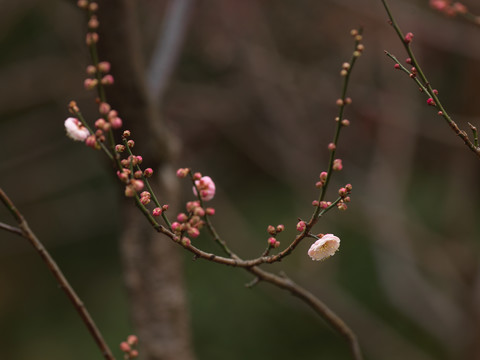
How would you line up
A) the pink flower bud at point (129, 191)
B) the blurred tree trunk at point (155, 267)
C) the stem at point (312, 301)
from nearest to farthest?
the pink flower bud at point (129, 191) < the stem at point (312, 301) < the blurred tree trunk at point (155, 267)

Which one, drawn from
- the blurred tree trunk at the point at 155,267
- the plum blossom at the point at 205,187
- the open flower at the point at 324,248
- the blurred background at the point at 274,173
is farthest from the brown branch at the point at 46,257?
the blurred background at the point at 274,173

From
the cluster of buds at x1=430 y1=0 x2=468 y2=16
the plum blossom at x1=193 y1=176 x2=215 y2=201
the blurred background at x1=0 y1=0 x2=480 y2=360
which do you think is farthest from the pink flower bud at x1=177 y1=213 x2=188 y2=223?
the blurred background at x1=0 y1=0 x2=480 y2=360

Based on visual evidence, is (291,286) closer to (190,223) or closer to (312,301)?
(312,301)

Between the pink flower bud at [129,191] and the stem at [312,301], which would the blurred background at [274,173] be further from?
the pink flower bud at [129,191]

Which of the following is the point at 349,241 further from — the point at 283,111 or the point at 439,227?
the point at 283,111

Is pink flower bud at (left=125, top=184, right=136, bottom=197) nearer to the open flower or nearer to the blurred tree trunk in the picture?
the open flower

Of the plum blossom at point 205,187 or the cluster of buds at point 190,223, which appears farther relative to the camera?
the plum blossom at point 205,187
